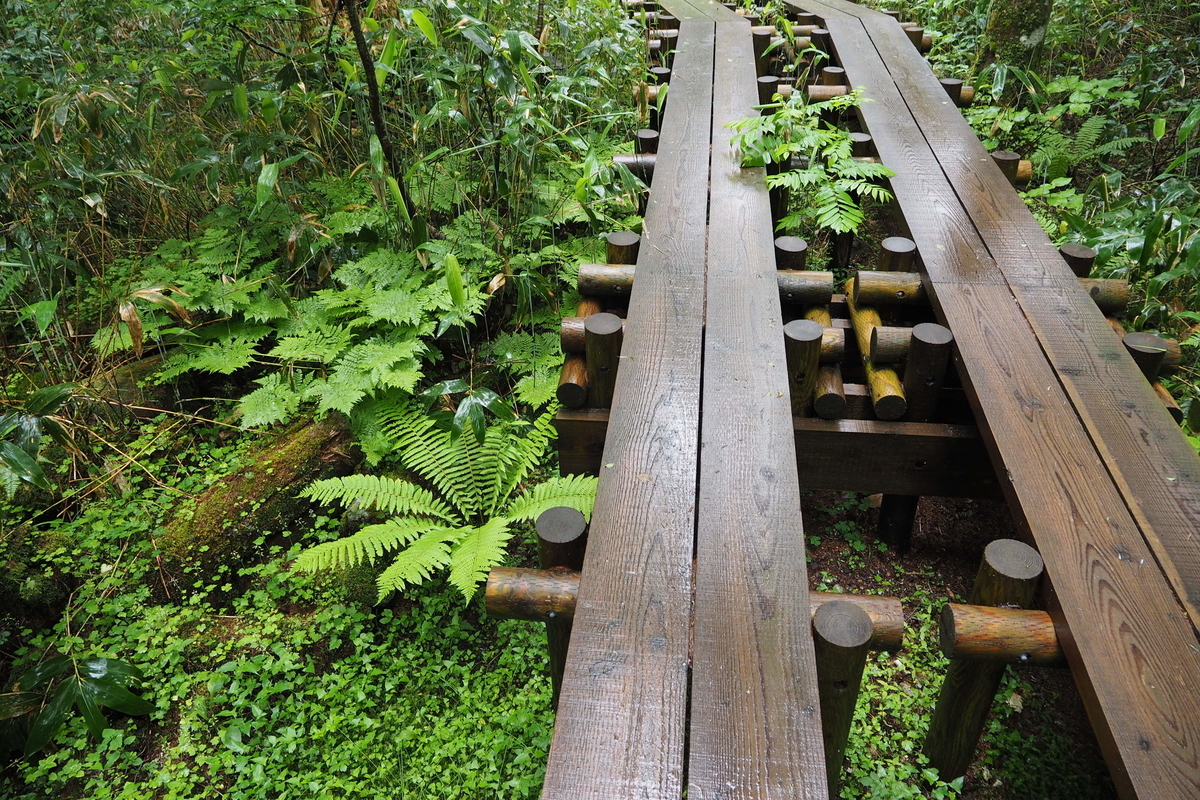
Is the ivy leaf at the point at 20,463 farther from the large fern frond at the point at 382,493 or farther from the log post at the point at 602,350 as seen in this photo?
the log post at the point at 602,350

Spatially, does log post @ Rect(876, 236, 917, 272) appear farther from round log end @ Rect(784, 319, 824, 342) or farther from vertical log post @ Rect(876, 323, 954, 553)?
round log end @ Rect(784, 319, 824, 342)

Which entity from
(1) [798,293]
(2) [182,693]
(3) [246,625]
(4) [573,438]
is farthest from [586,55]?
(2) [182,693]

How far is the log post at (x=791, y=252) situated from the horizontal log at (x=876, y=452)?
74 centimetres

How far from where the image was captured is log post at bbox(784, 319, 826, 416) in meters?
2.88

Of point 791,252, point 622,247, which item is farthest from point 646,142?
point 791,252

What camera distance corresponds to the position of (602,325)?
2953mm

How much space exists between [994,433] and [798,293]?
3.81ft

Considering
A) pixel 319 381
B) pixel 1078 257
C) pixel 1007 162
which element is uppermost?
pixel 1007 162

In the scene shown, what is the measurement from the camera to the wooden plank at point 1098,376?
2.19m

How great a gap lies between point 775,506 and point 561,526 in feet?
2.18

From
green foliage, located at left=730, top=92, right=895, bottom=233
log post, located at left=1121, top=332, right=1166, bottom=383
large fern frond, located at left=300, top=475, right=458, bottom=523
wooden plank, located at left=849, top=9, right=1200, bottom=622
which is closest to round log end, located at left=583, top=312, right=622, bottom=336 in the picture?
large fern frond, located at left=300, top=475, right=458, bottom=523

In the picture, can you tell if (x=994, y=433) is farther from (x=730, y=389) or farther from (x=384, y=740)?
(x=384, y=740)

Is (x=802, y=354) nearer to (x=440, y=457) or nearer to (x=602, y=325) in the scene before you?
(x=602, y=325)

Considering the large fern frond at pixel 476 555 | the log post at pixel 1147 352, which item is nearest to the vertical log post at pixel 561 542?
the large fern frond at pixel 476 555
